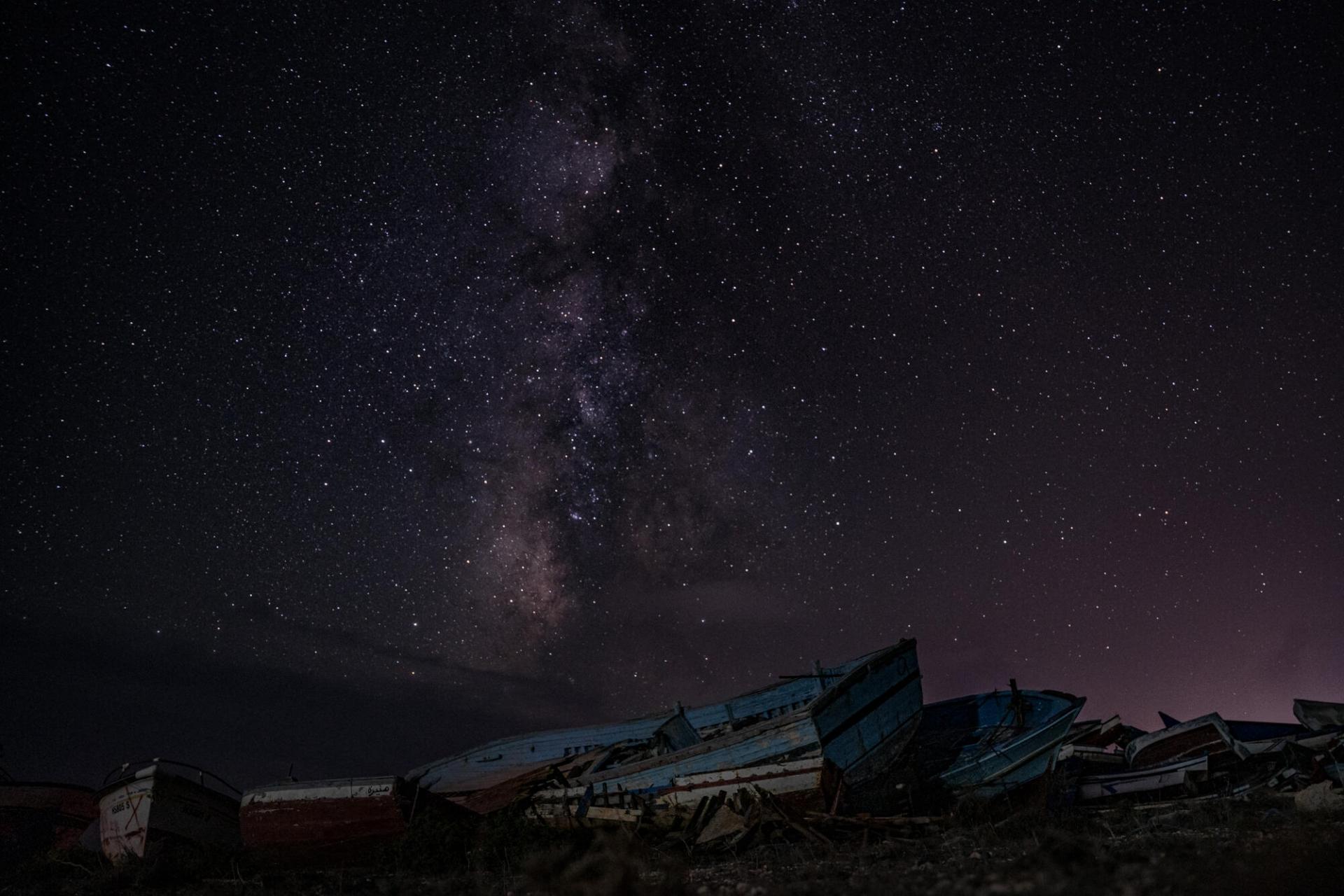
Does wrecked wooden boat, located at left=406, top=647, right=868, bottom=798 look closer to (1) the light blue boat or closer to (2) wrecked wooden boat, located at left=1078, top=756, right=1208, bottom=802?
(1) the light blue boat

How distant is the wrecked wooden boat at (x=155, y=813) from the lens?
44.1 feet

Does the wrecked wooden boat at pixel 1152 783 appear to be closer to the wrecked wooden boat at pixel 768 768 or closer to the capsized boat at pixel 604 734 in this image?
the wrecked wooden boat at pixel 768 768

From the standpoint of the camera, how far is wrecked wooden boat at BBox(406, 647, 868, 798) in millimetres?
17281

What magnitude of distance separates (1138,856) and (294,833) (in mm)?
13861

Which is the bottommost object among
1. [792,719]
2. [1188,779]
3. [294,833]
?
[1188,779]

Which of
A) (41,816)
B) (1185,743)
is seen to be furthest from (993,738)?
(41,816)

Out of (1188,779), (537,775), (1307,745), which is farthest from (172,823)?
(1307,745)

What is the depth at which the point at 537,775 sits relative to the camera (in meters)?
14.2

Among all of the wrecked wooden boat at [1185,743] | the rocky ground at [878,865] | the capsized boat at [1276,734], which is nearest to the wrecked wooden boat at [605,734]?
the rocky ground at [878,865]

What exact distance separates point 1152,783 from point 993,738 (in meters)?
3.21

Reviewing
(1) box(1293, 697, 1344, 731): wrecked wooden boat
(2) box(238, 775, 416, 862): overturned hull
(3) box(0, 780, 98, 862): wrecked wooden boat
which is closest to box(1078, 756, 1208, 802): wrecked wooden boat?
(1) box(1293, 697, 1344, 731): wrecked wooden boat

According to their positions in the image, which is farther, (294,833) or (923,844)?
(294,833)

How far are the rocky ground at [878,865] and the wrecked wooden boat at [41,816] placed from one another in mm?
4589

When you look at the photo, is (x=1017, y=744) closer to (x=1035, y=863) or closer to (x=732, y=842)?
(x=732, y=842)
